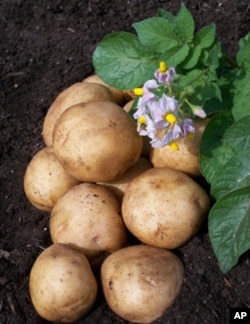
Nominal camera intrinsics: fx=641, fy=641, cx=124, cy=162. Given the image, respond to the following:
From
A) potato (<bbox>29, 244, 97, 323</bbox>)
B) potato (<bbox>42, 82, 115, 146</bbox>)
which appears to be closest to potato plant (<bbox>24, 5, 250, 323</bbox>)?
potato (<bbox>29, 244, 97, 323</bbox>)

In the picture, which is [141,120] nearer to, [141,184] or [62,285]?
[141,184]

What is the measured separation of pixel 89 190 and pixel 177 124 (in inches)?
16.3

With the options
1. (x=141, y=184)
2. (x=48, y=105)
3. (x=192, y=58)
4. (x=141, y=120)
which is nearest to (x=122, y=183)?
(x=141, y=184)

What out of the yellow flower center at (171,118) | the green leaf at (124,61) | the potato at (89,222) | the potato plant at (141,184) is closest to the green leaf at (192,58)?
the potato plant at (141,184)

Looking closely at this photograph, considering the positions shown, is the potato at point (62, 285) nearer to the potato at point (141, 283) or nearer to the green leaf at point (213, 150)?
the potato at point (141, 283)

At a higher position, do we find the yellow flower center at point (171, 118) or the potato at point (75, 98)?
the yellow flower center at point (171, 118)

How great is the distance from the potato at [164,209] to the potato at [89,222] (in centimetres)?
5

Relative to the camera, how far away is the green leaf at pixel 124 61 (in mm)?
2154

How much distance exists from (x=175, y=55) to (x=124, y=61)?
0.79 feet

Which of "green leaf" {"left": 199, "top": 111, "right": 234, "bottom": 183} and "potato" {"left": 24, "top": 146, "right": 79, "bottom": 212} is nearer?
"green leaf" {"left": 199, "top": 111, "right": 234, "bottom": 183}

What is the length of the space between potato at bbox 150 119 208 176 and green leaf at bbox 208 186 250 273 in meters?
0.23

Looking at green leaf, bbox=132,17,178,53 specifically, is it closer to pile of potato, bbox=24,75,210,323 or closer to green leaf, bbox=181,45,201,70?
green leaf, bbox=181,45,201,70

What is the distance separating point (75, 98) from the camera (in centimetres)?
224

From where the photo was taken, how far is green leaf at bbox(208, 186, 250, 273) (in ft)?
6.09
